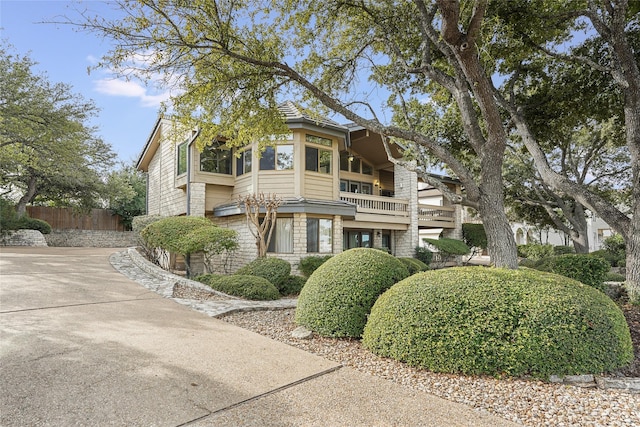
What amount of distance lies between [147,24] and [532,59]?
953 centimetres

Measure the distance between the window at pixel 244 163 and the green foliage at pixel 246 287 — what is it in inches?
244

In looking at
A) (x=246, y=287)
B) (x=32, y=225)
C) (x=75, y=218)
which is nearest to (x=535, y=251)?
(x=246, y=287)

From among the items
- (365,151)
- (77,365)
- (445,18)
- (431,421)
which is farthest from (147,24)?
(365,151)

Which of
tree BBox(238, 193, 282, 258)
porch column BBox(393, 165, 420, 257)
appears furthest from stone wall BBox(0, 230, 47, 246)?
porch column BBox(393, 165, 420, 257)

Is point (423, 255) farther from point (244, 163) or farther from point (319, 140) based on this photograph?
point (244, 163)

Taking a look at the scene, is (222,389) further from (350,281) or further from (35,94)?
(35,94)

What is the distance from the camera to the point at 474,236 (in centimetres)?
2134

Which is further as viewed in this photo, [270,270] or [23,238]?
[23,238]

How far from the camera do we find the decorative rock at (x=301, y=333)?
505 cm

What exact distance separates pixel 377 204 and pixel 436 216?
18.8ft

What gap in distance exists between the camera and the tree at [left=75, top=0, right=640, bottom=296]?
5.72 metres

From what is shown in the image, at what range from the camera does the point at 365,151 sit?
731 inches

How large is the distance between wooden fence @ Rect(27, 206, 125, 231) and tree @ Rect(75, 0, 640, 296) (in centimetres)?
2219

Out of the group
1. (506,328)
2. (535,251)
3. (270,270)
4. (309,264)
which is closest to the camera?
(506,328)
